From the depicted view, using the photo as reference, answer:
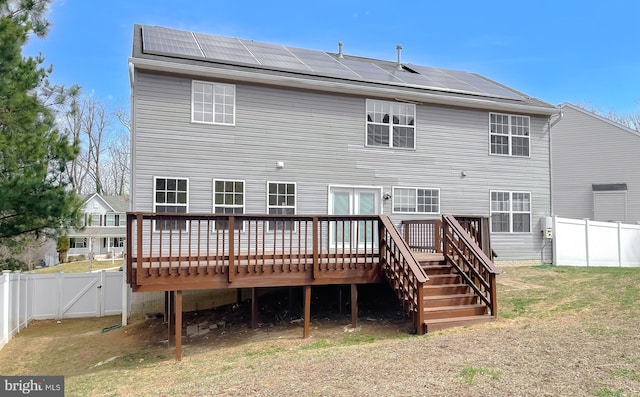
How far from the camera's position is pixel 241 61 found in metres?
11.0

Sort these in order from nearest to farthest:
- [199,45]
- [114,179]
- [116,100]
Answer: [199,45]
[116,100]
[114,179]

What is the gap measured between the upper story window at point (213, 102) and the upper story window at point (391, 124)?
3647mm

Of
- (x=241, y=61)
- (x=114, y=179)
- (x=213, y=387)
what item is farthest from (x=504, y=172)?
(x=114, y=179)

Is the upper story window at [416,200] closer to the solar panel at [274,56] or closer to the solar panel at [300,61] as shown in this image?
the solar panel at [300,61]

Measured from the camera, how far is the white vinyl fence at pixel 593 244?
43.5 ft

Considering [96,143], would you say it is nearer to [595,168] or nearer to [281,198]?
[281,198]

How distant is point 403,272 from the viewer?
739 cm

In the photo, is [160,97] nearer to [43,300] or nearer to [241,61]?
[241,61]

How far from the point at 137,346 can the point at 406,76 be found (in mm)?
10194

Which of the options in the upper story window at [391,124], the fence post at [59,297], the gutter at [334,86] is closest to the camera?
the gutter at [334,86]

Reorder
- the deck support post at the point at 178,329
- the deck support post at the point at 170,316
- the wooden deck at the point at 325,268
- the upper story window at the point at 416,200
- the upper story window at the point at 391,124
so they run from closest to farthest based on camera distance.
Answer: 1. the deck support post at the point at 178,329
2. the wooden deck at the point at 325,268
3. the deck support post at the point at 170,316
4. the upper story window at the point at 391,124
5. the upper story window at the point at 416,200

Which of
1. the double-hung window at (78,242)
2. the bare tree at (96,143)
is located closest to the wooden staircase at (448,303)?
the bare tree at (96,143)

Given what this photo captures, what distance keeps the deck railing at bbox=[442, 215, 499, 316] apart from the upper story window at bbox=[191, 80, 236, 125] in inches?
224

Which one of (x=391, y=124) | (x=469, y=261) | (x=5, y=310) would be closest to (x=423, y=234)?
(x=469, y=261)
